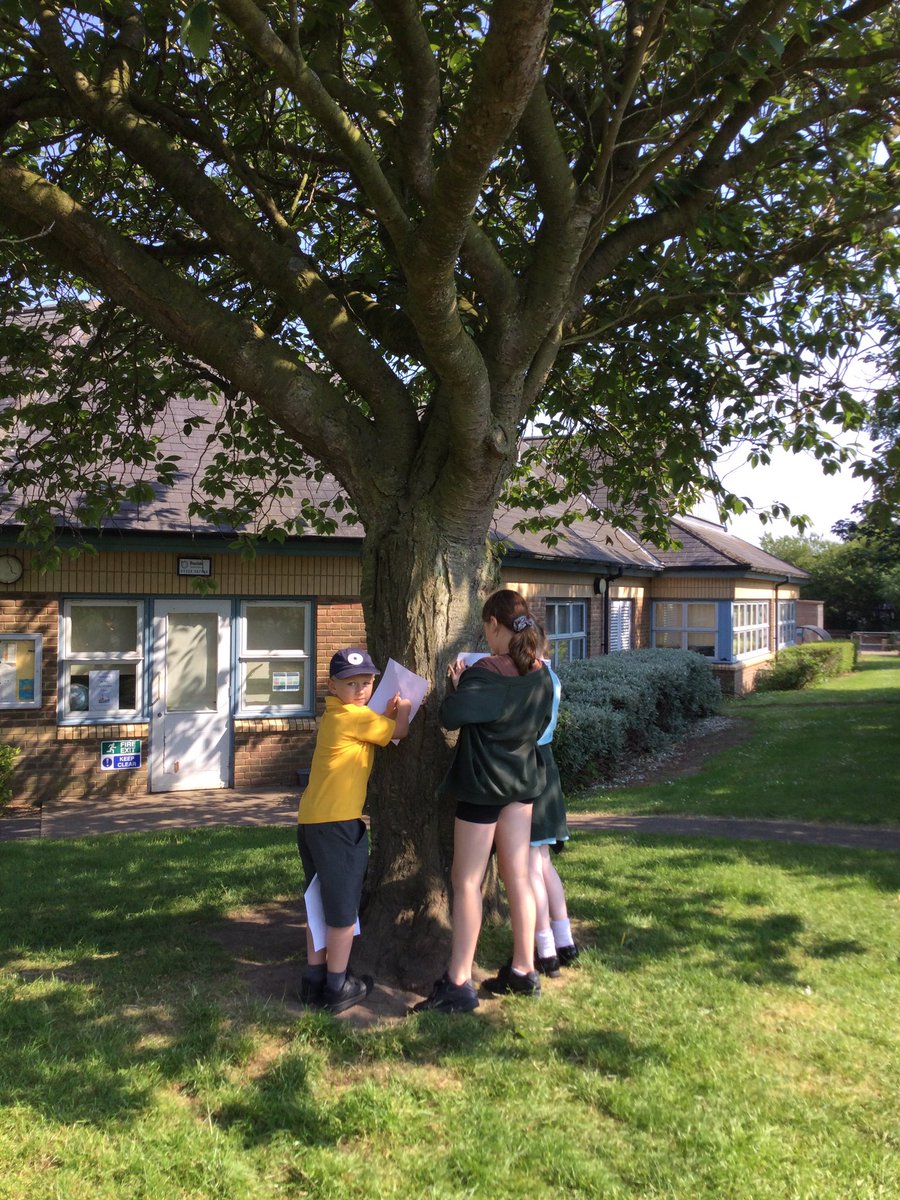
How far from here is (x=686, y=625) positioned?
23.1m

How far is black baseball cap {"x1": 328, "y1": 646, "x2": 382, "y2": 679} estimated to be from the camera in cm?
409

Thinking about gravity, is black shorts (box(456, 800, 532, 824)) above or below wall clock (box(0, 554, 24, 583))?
below

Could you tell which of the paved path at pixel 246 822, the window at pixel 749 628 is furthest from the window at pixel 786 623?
the paved path at pixel 246 822

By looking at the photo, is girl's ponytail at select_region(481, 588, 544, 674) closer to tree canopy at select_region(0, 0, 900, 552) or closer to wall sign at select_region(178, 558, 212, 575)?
tree canopy at select_region(0, 0, 900, 552)

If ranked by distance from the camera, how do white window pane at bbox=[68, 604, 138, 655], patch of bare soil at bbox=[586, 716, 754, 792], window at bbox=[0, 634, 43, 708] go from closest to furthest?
window at bbox=[0, 634, 43, 708] < white window pane at bbox=[68, 604, 138, 655] < patch of bare soil at bbox=[586, 716, 754, 792]

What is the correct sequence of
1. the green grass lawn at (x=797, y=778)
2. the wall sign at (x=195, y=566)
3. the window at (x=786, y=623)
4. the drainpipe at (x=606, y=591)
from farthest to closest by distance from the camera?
the window at (x=786, y=623), the drainpipe at (x=606, y=591), the wall sign at (x=195, y=566), the green grass lawn at (x=797, y=778)

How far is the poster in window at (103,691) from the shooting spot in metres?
11.1

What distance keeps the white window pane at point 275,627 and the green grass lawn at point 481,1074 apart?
6.74m

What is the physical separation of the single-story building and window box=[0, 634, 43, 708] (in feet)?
0.04

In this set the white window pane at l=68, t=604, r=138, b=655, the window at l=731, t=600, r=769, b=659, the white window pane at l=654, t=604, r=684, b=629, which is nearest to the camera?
A: the white window pane at l=68, t=604, r=138, b=655

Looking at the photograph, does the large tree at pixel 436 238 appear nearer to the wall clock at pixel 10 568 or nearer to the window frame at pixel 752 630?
the wall clock at pixel 10 568

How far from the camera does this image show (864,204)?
5797 mm

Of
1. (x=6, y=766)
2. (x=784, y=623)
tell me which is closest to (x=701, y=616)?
(x=784, y=623)

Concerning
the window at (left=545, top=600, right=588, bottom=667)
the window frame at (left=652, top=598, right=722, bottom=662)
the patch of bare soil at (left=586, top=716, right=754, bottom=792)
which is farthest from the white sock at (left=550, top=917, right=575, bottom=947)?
the window frame at (left=652, top=598, right=722, bottom=662)
